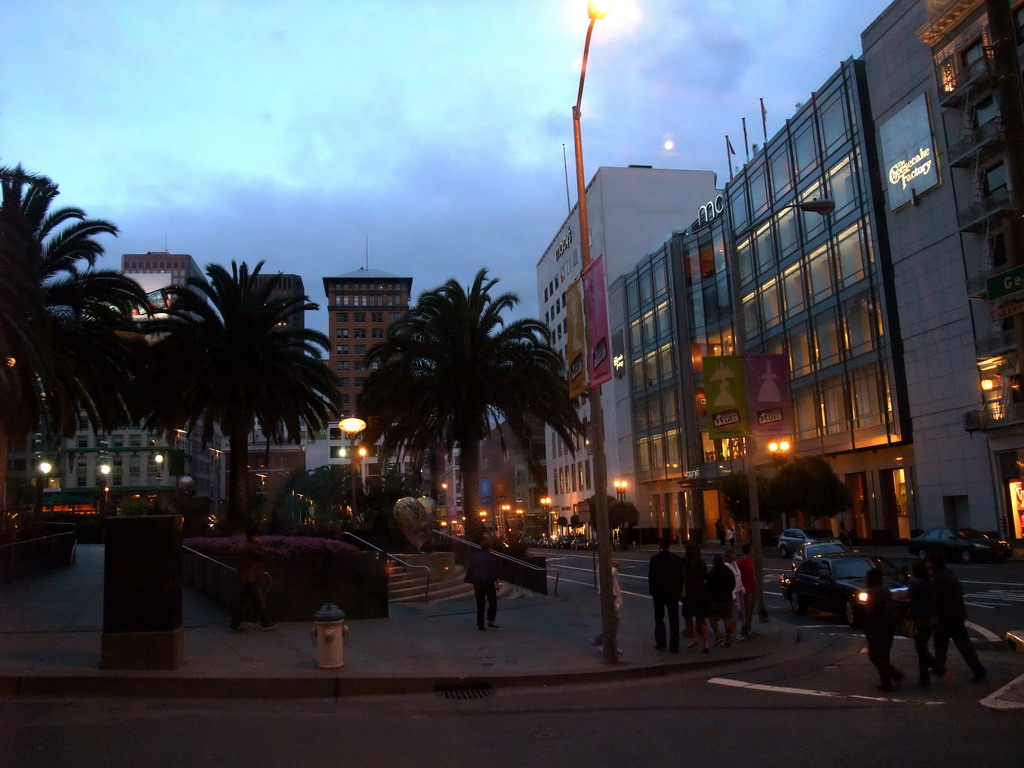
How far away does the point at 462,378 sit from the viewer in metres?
30.0

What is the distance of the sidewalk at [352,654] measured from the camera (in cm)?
1042

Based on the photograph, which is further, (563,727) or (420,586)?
(420,586)

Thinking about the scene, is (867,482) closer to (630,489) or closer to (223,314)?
(630,489)

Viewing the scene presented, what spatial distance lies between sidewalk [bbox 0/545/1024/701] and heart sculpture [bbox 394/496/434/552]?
7.44 m

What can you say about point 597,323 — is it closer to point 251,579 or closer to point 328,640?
point 328,640

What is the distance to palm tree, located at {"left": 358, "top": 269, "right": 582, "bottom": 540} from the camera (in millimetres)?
30156

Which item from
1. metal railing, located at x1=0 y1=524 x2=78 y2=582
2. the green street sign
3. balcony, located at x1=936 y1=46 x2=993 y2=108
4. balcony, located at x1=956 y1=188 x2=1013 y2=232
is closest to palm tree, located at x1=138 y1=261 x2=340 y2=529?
metal railing, located at x1=0 y1=524 x2=78 y2=582

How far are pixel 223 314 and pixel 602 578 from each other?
A: 68.0 ft

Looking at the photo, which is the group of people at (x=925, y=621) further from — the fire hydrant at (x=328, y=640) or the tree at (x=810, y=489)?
the tree at (x=810, y=489)

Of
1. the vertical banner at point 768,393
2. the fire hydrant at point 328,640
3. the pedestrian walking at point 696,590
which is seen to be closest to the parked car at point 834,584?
the vertical banner at point 768,393

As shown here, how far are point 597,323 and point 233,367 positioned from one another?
19205 millimetres

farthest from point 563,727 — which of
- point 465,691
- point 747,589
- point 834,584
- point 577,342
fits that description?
point 834,584

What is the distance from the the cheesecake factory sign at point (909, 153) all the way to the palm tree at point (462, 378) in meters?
23.3

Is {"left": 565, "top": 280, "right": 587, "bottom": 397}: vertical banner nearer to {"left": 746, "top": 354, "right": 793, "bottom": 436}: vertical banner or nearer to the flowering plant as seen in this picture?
{"left": 746, "top": 354, "right": 793, "bottom": 436}: vertical banner
